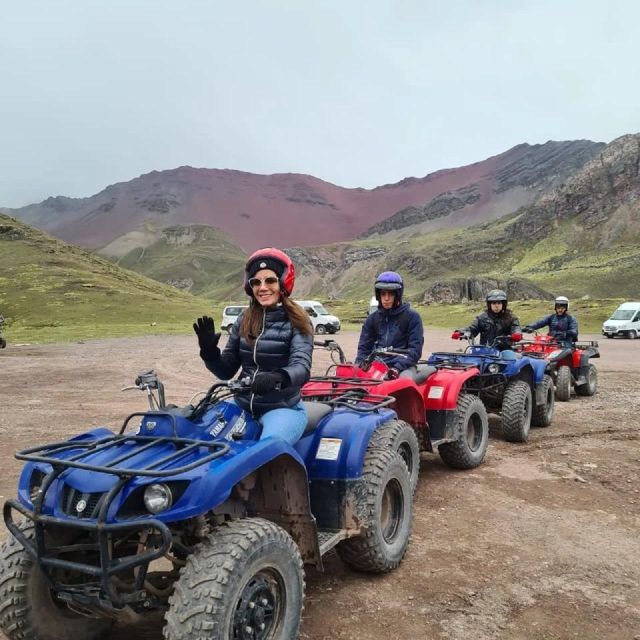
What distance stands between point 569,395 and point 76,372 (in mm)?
12682

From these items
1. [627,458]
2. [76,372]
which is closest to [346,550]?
[627,458]

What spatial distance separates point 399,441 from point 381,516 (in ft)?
2.11

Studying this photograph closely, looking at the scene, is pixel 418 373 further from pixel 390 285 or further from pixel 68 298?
pixel 68 298

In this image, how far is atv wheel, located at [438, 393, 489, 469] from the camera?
6.69 metres

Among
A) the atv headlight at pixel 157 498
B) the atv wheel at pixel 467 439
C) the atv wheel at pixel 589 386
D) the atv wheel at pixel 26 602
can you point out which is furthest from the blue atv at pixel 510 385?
the atv wheel at pixel 26 602

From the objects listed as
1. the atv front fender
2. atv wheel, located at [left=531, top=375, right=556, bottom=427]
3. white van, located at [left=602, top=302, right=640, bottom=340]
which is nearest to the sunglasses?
the atv front fender

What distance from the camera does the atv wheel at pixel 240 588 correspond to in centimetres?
264

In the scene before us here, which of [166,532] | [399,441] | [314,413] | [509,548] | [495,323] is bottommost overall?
[509,548]

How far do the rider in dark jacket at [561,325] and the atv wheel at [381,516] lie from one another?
28.4 feet

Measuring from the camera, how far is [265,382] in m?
3.50

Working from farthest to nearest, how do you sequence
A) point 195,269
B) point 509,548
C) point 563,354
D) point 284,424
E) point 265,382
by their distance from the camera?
point 195,269, point 563,354, point 509,548, point 284,424, point 265,382

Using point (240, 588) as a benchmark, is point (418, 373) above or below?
above

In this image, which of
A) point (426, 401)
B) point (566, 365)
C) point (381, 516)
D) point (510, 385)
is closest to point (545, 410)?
point (510, 385)

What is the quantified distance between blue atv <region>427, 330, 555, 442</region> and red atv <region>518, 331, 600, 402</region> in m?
2.18
